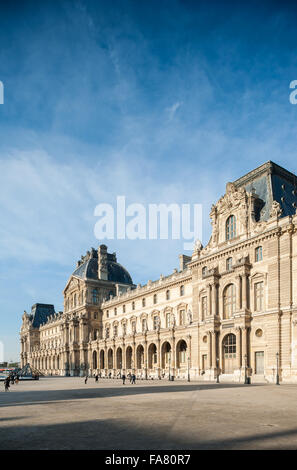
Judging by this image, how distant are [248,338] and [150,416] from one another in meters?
32.5

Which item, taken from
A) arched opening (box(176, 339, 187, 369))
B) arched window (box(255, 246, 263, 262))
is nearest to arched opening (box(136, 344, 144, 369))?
arched opening (box(176, 339, 187, 369))

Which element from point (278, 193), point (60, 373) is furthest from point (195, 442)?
point (60, 373)

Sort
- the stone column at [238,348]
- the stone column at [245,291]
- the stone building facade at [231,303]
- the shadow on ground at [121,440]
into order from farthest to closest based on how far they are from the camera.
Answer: the stone column at [245,291]
the stone column at [238,348]
the stone building facade at [231,303]
the shadow on ground at [121,440]

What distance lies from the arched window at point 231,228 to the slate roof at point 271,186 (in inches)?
137

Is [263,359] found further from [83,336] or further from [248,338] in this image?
[83,336]

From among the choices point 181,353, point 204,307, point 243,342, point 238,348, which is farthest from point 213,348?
point 181,353

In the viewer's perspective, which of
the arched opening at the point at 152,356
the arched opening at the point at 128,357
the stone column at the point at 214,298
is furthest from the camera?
the arched opening at the point at 128,357

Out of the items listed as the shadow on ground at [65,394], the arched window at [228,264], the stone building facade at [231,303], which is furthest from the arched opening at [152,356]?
the shadow on ground at [65,394]

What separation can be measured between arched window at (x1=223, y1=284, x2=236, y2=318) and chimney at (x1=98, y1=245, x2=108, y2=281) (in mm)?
54162

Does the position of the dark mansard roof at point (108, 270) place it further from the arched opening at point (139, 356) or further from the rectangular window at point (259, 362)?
the rectangular window at point (259, 362)

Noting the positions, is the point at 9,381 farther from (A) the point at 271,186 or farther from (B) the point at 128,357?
(B) the point at 128,357

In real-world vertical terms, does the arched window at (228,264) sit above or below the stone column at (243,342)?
above

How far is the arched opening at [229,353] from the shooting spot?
5047 centimetres

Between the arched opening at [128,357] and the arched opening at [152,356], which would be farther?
the arched opening at [128,357]
